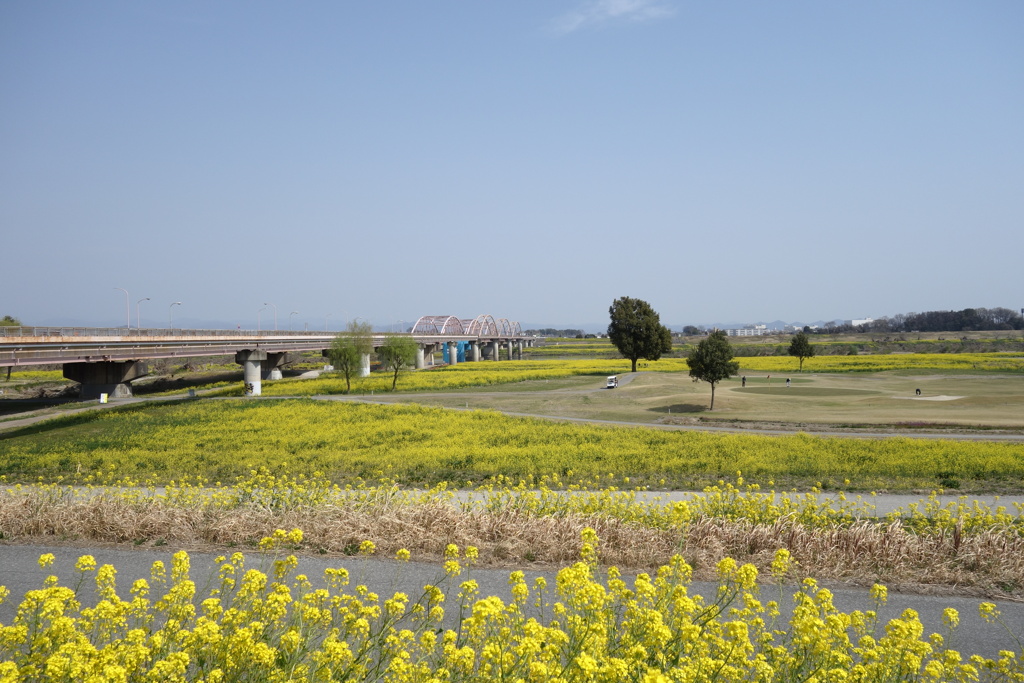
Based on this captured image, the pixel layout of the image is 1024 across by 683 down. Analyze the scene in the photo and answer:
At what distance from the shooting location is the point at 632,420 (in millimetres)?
37469

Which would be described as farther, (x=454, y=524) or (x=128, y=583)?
(x=454, y=524)

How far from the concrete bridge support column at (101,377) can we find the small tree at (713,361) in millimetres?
48872

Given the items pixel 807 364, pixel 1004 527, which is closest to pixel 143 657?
pixel 1004 527

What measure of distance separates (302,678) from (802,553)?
8305 mm

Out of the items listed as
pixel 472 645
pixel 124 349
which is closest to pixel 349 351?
pixel 124 349

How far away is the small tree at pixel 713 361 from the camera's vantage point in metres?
45.1

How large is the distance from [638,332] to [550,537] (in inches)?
2802

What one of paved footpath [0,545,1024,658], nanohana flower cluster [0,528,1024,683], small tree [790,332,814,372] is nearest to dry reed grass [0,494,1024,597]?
paved footpath [0,545,1024,658]

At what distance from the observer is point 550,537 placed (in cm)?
1032

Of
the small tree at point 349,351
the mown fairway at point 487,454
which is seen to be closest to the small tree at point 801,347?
the small tree at point 349,351

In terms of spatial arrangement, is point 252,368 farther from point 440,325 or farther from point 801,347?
point 440,325

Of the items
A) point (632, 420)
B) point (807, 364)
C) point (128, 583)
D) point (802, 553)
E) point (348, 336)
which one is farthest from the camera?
point (807, 364)

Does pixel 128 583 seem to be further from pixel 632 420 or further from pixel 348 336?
pixel 348 336

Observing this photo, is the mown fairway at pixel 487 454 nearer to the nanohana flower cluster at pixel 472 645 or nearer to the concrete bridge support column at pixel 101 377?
the nanohana flower cluster at pixel 472 645
